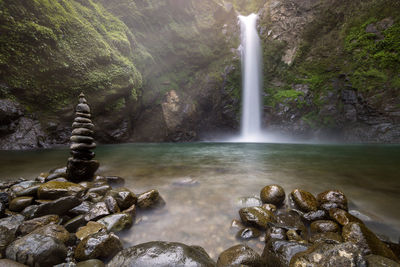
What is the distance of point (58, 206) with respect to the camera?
2.90 meters

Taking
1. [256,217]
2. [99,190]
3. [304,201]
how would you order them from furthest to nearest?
1. [99,190]
2. [304,201]
3. [256,217]

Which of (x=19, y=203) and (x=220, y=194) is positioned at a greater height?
(x=19, y=203)

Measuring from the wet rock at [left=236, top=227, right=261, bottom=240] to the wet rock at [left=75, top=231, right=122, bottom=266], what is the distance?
5.69 ft

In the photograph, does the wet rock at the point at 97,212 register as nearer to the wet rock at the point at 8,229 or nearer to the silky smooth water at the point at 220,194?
the silky smooth water at the point at 220,194

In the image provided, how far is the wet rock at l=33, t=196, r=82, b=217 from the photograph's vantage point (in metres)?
2.76

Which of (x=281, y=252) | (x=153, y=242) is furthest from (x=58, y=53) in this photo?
(x=281, y=252)

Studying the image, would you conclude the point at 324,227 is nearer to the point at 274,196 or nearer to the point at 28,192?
the point at 274,196

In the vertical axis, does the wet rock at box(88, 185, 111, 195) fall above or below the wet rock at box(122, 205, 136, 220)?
above

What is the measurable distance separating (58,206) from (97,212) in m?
0.73

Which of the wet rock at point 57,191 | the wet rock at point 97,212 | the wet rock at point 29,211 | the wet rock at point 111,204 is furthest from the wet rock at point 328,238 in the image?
the wet rock at point 29,211

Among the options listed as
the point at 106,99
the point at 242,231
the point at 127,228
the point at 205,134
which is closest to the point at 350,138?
the point at 205,134

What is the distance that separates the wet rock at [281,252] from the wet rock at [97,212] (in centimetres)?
260

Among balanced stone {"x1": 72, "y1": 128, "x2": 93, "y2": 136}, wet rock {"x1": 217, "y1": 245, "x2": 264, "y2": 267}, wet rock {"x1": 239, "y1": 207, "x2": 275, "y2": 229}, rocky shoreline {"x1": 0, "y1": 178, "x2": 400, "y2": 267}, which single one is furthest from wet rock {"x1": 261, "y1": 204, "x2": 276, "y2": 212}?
balanced stone {"x1": 72, "y1": 128, "x2": 93, "y2": 136}

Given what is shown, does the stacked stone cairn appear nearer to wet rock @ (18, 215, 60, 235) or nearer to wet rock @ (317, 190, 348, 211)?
wet rock @ (18, 215, 60, 235)
